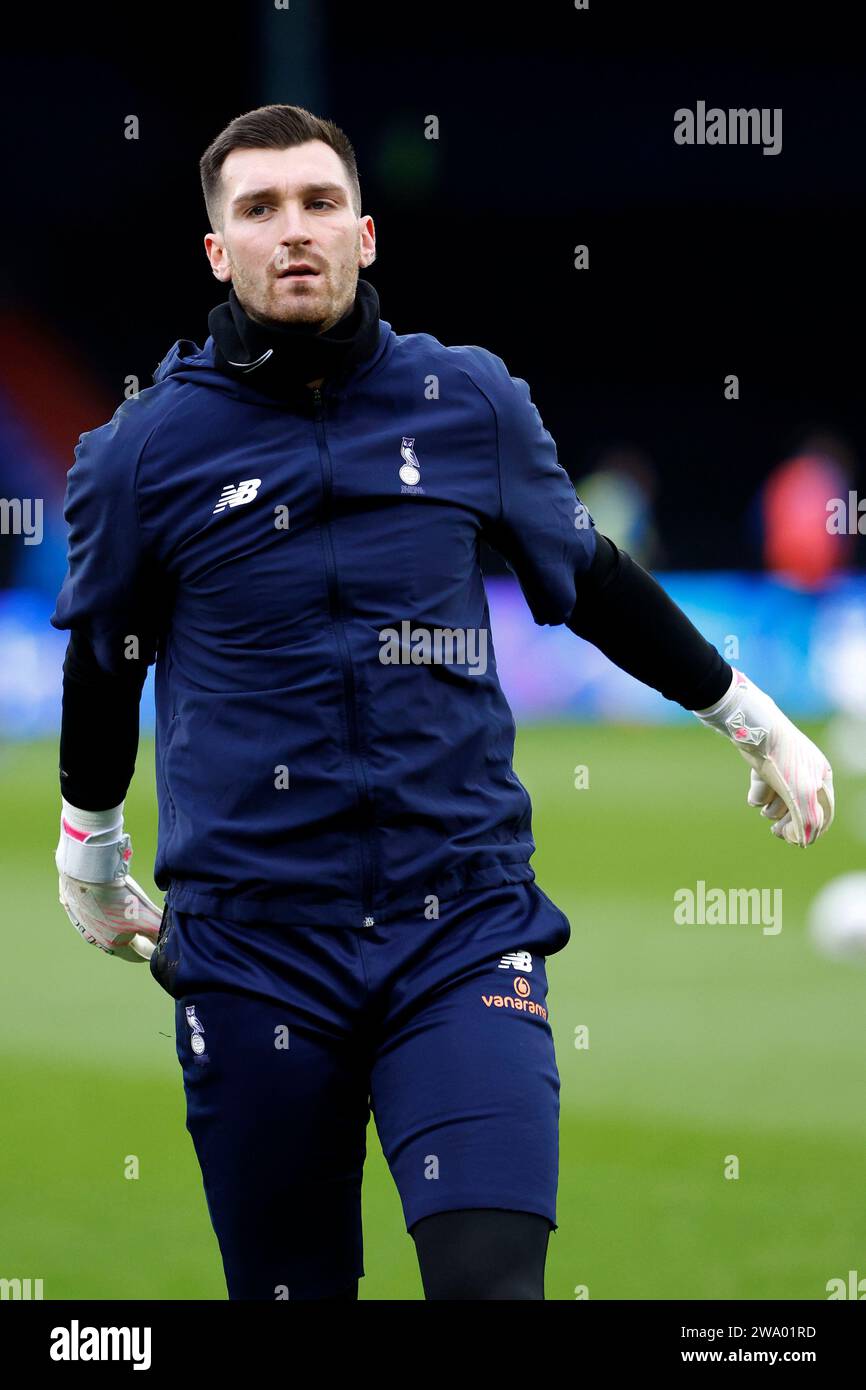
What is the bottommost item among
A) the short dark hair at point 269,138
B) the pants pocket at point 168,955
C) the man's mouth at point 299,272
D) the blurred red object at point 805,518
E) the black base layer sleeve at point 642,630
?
the pants pocket at point 168,955

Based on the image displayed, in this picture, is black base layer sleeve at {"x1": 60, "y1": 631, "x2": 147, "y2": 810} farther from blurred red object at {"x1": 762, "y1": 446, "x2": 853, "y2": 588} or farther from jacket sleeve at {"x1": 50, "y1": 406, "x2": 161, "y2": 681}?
blurred red object at {"x1": 762, "y1": 446, "x2": 853, "y2": 588}

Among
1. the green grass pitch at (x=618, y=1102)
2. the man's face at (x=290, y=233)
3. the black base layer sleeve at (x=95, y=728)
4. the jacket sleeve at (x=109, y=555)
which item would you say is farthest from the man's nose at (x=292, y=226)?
the green grass pitch at (x=618, y=1102)

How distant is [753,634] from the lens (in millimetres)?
18562

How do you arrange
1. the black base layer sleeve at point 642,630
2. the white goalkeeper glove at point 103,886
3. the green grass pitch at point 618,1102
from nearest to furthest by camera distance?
the black base layer sleeve at point 642,630 < the white goalkeeper glove at point 103,886 < the green grass pitch at point 618,1102

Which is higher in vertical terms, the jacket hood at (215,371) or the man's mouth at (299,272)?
the man's mouth at (299,272)

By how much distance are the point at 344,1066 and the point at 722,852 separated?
7.99 meters

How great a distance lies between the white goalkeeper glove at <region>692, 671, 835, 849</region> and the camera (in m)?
3.32

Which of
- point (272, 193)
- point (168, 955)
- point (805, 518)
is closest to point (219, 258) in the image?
point (272, 193)

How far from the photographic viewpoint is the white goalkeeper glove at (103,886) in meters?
3.32

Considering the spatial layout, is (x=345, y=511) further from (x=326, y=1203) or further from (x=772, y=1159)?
(x=772, y=1159)

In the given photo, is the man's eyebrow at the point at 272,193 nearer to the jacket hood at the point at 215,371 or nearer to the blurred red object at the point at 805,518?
the jacket hood at the point at 215,371

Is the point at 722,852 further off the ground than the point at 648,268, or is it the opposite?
the point at 648,268

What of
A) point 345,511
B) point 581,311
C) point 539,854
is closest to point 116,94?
point 581,311

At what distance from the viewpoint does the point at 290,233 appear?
2.85 m
